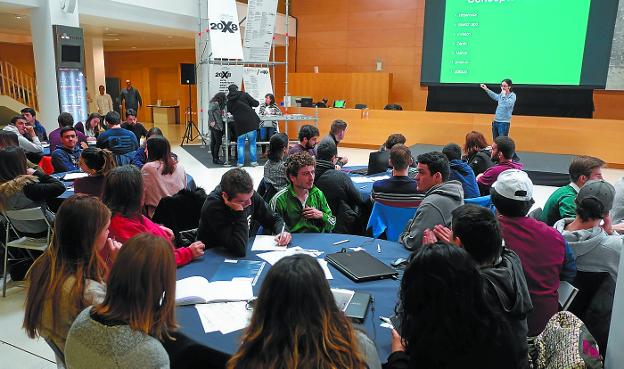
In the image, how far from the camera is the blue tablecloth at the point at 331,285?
1.70m

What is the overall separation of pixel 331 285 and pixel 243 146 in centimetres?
737

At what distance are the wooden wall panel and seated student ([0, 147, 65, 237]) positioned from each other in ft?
33.2

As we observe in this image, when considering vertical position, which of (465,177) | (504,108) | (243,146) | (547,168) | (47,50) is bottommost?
(547,168)


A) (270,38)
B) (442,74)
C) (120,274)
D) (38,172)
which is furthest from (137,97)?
(120,274)

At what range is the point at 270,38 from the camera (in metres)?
10.6

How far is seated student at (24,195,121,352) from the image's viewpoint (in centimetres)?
168

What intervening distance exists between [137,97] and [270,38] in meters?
5.82

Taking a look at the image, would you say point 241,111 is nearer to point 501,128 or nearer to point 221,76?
point 221,76

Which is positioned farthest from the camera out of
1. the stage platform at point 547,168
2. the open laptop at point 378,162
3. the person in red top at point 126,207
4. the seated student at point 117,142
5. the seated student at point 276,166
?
the stage platform at point 547,168

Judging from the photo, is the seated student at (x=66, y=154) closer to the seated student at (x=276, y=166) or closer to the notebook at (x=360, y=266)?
the seated student at (x=276, y=166)

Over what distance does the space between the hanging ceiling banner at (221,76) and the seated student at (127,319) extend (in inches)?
351

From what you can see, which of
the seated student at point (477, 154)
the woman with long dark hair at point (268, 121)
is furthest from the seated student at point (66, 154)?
the woman with long dark hair at point (268, 121)

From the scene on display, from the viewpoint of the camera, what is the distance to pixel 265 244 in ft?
8.91

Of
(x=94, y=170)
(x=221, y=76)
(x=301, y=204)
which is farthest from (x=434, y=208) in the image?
(x=221, y=76)
